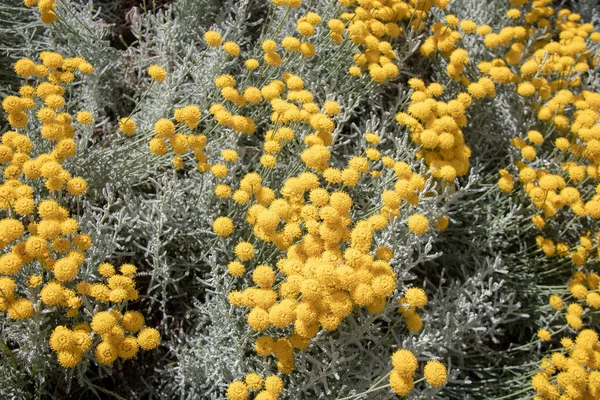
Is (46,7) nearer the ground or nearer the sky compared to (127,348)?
nearer the sky

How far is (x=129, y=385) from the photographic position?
256cm

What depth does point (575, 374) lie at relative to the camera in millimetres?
2391

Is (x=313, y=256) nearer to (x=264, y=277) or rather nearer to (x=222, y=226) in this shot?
(x=264, y=277)

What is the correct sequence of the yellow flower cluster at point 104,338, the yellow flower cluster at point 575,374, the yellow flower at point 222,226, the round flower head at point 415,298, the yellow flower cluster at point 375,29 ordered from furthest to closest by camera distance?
the yellow flower cluster at point 375,29
the yellow flower cluster at point 575,374
the yellow flower at point 222,226
the round flower head at point 415,298
the yellow flower cluster at point 104,338

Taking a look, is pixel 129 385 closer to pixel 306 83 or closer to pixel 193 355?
pixel 193 355

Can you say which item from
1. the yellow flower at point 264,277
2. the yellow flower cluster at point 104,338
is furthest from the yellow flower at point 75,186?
the yellow flower at point 264,277

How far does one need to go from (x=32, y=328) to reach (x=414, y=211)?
1.72 meters

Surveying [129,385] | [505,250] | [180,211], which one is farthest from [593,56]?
[129,385]

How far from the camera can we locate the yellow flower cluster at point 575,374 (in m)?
2.38

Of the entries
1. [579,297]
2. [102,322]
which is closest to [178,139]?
[102,322]

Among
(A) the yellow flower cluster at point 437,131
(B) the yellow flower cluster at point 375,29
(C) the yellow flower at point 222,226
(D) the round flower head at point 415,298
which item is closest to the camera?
(D) the round flower head at point 415,298

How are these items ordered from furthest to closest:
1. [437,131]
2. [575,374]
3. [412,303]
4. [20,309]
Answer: [437,131], [575,374], [412,303], [20,309]

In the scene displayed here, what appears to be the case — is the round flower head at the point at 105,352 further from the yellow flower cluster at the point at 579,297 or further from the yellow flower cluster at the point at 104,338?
the yellow flower cluster at the point at 579,297

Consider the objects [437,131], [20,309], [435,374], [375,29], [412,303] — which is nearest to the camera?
[20,309]
